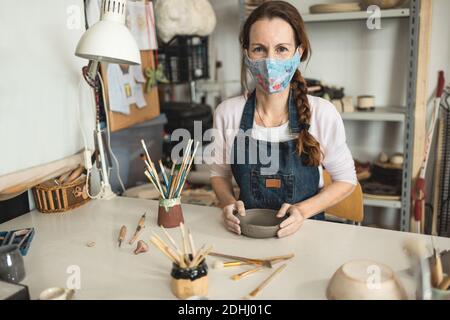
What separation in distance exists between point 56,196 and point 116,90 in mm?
694

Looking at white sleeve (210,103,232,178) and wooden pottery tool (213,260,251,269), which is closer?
wooden pottery tool (213,260,251,269)

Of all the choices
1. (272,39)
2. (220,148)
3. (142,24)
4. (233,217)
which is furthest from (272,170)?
(142,24)

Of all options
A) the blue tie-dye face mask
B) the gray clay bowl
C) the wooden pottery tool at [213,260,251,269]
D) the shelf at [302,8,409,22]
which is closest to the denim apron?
the blue tie-dye face mask

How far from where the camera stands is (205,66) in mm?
2670

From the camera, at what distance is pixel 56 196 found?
1.53 metres

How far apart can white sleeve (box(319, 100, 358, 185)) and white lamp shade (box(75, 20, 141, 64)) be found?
709 millimetres

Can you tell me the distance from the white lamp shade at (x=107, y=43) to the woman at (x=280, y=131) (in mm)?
423

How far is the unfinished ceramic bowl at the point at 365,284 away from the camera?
0.85 m

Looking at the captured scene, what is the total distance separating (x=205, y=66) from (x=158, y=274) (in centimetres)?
182

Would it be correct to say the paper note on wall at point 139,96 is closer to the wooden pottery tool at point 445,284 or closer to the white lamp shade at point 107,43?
the white lamp shade at point 107,43

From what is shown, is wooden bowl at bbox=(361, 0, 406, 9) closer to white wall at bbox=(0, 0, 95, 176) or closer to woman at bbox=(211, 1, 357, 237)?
woman at bbox=(211, 1, 357, 237)

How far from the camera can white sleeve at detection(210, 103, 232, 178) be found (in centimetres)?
166

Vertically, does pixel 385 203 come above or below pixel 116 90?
below

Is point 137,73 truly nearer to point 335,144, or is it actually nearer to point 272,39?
point 272,39
